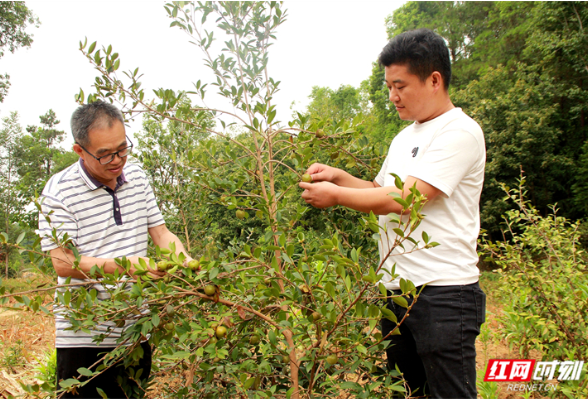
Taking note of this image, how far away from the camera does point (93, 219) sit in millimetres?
1777

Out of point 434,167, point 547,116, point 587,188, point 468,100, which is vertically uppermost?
point 468,100

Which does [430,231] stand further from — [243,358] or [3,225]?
[3,225]

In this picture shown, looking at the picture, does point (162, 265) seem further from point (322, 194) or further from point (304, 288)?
point (322, 194)

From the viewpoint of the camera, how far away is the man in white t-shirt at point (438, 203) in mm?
1426

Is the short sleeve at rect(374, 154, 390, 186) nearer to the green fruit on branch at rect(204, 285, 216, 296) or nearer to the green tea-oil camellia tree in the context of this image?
the green tea-oil camellia tree

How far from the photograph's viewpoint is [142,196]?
6.59 ft

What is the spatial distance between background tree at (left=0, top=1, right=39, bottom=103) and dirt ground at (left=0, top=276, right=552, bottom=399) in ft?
45.7

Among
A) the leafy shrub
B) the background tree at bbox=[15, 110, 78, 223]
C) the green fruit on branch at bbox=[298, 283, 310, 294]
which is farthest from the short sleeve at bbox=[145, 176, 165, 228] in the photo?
the background tree at bbox=[15, 110, 78, 223]

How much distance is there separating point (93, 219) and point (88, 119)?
1.54ft

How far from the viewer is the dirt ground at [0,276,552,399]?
3.36 m

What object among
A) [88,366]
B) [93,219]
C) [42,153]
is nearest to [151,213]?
A: [93,219]

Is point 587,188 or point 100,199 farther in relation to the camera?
point 587,188

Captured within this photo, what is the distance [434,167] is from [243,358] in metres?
1.16

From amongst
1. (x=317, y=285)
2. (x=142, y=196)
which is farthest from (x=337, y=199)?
(x=142, y=196)
